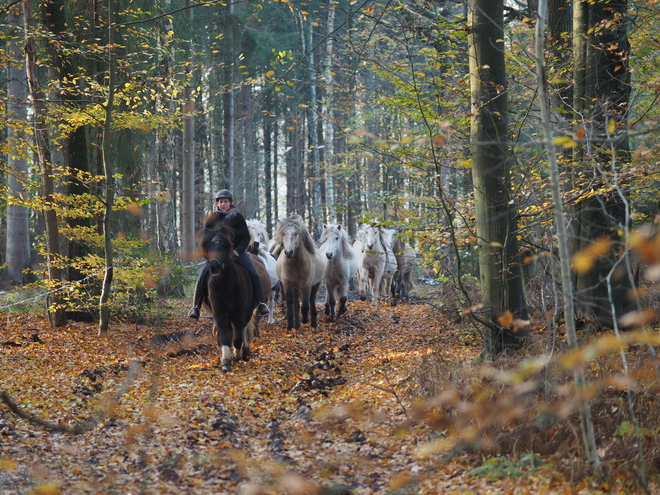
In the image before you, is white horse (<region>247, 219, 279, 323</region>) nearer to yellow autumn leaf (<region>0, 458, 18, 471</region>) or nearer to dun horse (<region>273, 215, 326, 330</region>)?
dun horse (<region>273, 215, 326, 330</region>)

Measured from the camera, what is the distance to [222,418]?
22.1ft

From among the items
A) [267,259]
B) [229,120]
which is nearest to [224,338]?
[267,259]

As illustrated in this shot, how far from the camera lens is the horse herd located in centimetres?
927

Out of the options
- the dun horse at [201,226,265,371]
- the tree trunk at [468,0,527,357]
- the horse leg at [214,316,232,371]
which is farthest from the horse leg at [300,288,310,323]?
the tree trunk at [468,0,527,357]

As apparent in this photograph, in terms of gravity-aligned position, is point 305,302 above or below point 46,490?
above

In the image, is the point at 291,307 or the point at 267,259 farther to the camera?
the point at 267,259

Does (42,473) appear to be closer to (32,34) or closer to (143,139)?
(32,34)

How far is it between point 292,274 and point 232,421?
6377 mm

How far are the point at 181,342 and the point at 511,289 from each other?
668cm

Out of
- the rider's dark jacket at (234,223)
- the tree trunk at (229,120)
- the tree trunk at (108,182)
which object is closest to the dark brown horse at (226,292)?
the rider's dark jacket at (234,223)

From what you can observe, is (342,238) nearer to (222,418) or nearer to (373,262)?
(373,262)

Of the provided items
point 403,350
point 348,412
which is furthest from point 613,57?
point 348,412

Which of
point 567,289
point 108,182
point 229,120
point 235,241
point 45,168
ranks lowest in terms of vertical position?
point 567,289

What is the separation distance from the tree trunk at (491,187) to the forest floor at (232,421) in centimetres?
85
